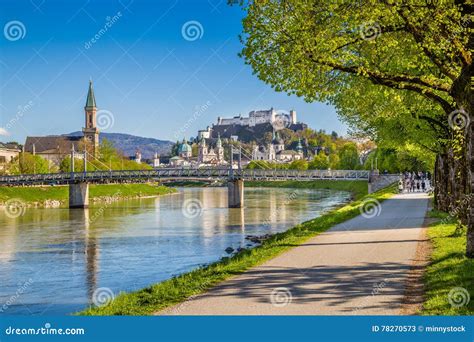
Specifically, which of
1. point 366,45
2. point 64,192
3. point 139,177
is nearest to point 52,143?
point 64,192

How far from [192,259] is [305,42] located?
1261cm

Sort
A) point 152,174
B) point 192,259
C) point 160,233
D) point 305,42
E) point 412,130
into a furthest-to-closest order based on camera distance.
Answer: point 152,174
point 160,233
point 412,130
point 192,259
point 305,42

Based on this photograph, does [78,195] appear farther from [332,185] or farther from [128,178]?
[332,185]

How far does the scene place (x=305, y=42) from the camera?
16.6m

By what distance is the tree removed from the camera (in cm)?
1527

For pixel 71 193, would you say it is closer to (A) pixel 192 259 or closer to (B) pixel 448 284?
(A) pixel 192 259

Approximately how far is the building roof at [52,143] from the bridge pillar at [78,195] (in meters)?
89.6

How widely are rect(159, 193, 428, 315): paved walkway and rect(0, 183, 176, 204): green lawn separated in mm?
67917

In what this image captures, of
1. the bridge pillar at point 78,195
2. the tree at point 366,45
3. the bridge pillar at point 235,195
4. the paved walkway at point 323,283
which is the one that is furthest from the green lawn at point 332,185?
the tree at point 366,45

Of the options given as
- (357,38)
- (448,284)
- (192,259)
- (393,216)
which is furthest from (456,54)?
(393,216)

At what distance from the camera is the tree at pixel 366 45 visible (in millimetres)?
15273

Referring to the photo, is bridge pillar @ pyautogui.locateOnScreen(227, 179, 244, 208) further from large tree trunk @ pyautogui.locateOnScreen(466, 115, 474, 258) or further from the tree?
large tree trunk @ pyautogui.locateOnScreen(466, 115, 474, 258)

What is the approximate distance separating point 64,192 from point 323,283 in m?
84.8

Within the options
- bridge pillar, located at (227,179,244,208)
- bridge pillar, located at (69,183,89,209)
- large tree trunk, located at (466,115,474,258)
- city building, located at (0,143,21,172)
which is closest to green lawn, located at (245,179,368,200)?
bridge pillar, located at (227,179,244,208)
